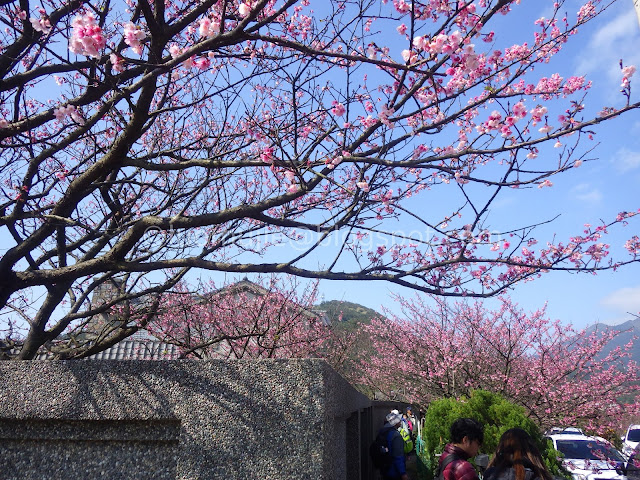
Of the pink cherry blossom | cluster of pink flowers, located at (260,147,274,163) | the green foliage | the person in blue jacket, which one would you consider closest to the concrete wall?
the pink cherry blossom

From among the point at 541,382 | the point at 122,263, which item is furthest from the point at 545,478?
the point at 541,382

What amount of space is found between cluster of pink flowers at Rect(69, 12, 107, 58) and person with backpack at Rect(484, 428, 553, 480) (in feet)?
11.3

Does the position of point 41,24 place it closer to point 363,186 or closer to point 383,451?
point 363,186

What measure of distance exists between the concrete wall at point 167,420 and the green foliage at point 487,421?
203 inches

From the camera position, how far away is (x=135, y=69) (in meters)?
3.83

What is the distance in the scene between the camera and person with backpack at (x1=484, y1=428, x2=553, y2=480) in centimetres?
268

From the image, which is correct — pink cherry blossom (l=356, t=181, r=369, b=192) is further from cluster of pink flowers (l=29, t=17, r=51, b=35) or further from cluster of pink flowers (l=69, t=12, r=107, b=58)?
cluster of pink flowers (l=29, t=17, r=51, b=35)

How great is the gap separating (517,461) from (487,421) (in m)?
5.07

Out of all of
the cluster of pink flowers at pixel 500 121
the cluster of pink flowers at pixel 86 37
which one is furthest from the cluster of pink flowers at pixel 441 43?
the cluster of pink flowers at pixel 86 37

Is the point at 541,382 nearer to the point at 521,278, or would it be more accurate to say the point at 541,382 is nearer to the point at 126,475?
the point at 521,278

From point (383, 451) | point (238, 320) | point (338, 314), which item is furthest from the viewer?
point (338, 314)

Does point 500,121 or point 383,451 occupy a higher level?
point 500,121

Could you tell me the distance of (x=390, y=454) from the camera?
5.69m

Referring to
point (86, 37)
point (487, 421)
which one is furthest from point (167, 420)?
point (487, 421)
